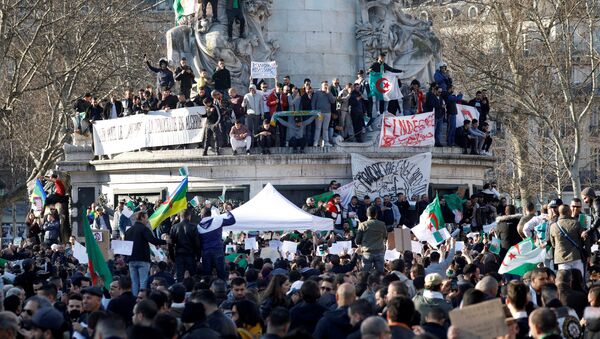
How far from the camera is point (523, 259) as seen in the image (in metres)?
24.7

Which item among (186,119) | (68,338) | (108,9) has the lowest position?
(68,338)

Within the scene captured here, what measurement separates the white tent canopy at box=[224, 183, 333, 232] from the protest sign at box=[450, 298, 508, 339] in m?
18.0

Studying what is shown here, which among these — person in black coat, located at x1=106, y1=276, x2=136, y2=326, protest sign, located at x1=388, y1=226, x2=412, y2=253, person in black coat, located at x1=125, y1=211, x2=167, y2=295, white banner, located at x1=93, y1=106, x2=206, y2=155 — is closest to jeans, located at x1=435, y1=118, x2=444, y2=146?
white banner, located at x1=93, y1=106, x2=206, y2=155

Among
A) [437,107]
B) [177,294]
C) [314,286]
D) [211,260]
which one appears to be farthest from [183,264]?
[437,107]

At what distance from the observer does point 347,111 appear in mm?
39625

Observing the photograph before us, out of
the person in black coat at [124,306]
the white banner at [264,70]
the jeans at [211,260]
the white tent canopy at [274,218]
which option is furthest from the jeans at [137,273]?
the white banner at [264,70]

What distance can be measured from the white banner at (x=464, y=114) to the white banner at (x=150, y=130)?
5.96 meters

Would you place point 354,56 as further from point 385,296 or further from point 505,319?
point 505,319

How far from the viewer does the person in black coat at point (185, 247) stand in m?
27.3

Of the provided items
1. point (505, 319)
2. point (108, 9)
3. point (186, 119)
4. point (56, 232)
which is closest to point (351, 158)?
point (186, 119)

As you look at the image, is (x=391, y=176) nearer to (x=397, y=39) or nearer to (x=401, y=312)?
(x=397, y=39)

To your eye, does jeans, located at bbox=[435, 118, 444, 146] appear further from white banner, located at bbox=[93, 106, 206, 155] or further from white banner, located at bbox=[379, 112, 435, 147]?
white banner, located at bbox=[93, 106, 206, 155]

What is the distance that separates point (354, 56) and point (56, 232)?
8806mm

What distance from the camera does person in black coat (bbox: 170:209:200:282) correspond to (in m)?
27.3
